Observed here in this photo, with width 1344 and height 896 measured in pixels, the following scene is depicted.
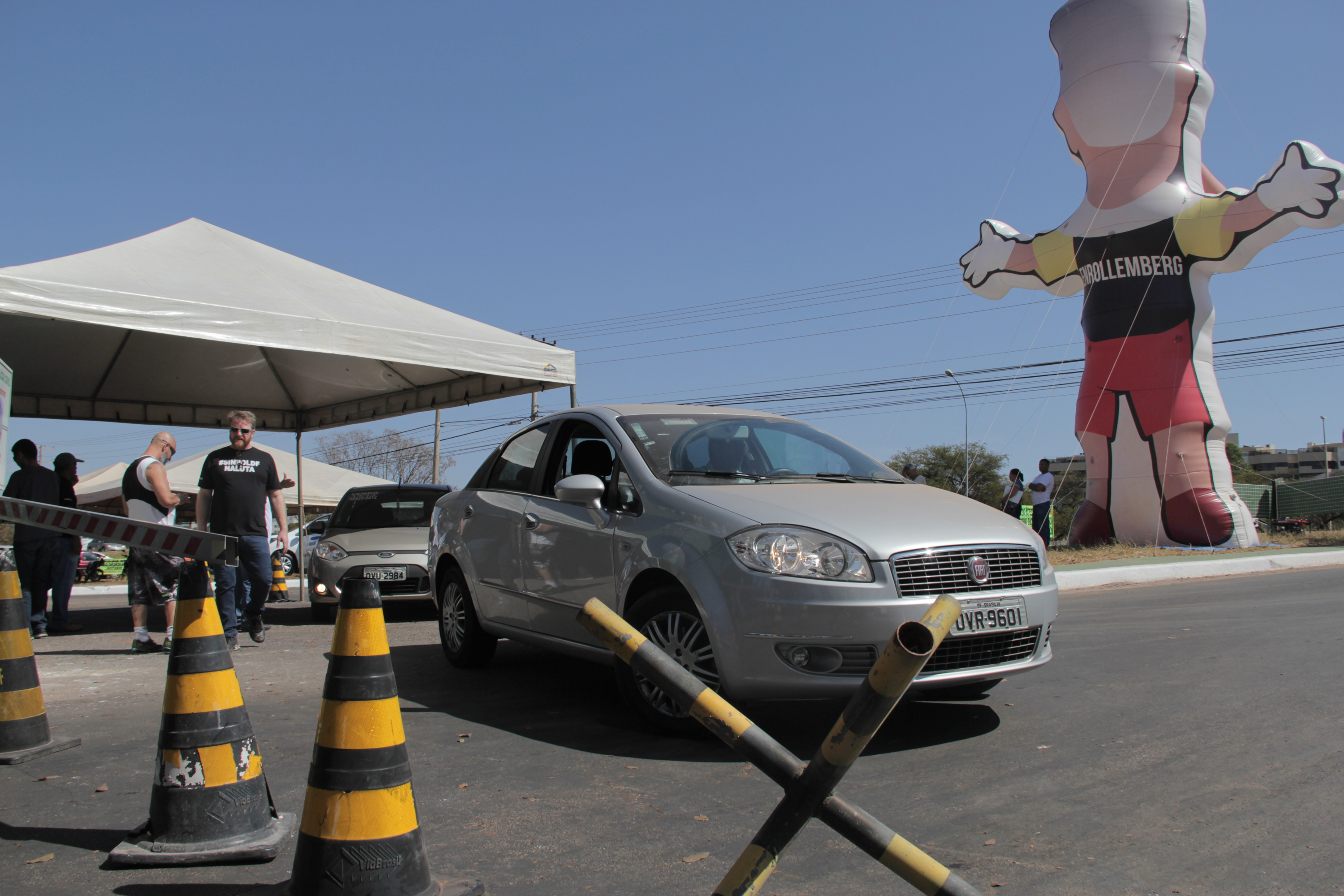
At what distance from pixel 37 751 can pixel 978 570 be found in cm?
406

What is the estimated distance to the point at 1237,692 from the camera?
16.4 feet

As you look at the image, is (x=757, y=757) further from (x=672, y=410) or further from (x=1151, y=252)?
(x=1151, y=252)

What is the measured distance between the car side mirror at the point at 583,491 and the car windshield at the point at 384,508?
18.4 ft

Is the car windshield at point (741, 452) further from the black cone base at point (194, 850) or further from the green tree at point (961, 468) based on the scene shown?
the green tree at point (961, 468)

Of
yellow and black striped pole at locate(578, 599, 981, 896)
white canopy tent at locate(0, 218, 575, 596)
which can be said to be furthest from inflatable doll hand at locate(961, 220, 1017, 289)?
yellow and black striped pole at locate(578, 599, 981, 896)

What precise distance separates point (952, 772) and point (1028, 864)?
0.95 metres

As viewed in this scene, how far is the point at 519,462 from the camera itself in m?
5.95

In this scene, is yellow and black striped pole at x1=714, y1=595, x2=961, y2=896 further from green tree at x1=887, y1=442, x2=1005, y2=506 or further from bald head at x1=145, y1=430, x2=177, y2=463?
green tree at x1=887, y1=442, x2=1005, y2=506

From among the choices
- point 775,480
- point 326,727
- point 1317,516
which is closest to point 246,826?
point 326,727

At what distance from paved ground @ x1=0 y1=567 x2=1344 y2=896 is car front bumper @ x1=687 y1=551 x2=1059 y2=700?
343 millimetres

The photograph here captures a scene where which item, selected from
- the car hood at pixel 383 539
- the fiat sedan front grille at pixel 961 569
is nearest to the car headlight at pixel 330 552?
the car hood at pixel 383 539

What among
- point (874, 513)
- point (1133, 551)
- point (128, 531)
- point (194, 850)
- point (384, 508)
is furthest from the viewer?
point (1133, 551)

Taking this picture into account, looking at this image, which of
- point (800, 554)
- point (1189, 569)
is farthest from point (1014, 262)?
point (800, 554)

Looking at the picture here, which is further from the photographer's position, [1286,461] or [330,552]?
[1286,461]
